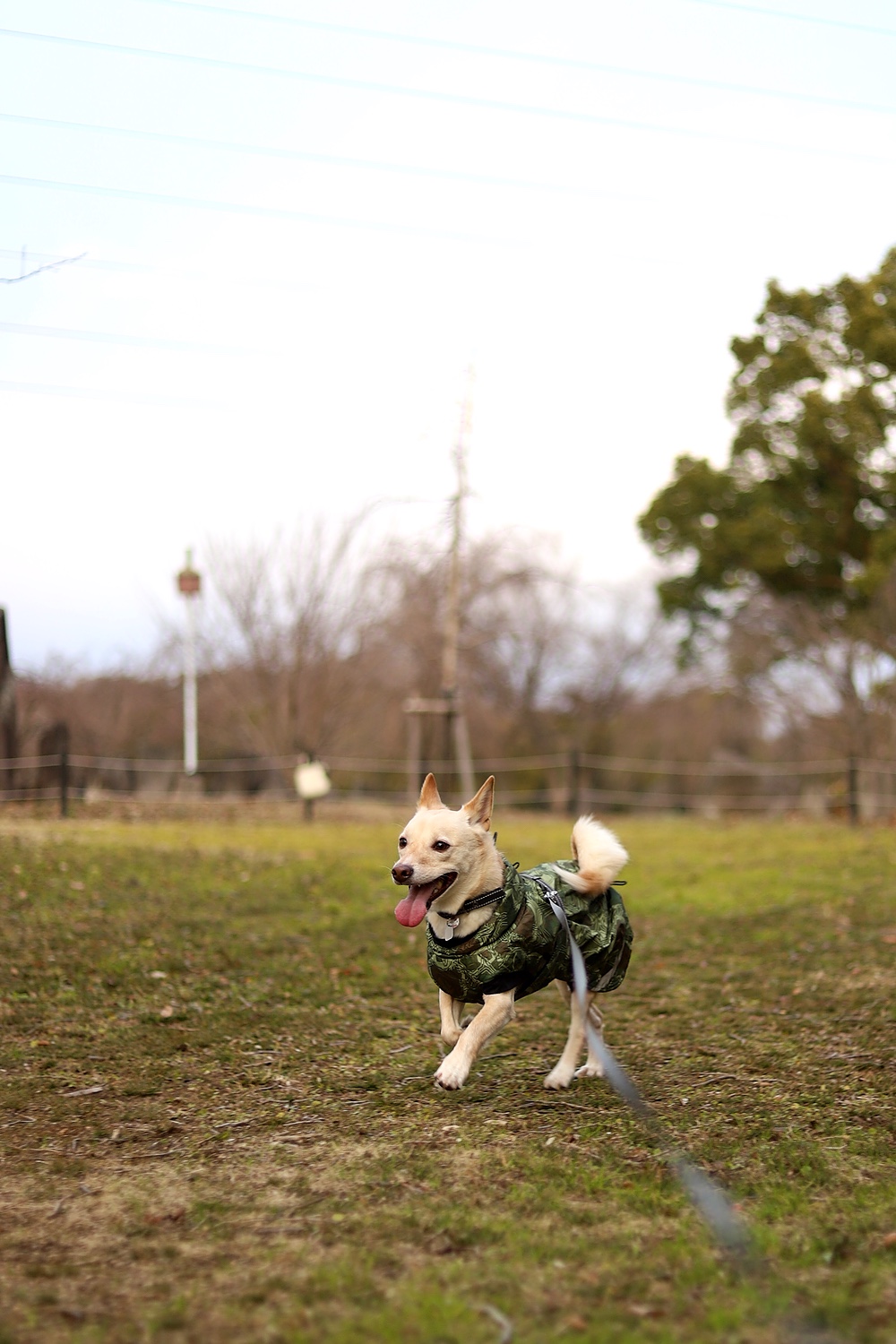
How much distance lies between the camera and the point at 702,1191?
3732mm

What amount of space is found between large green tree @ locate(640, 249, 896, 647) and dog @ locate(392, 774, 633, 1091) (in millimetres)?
18222

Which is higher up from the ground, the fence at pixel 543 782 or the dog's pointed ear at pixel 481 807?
the dog's pointed ear at pixel 481 807

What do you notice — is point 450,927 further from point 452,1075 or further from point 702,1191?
point 702,1191

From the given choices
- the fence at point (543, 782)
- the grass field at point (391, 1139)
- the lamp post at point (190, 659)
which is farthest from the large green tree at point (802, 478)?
the grass field at point (391, 1139)

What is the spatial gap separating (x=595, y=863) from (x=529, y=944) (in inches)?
21.8

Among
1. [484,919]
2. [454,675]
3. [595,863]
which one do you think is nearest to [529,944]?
[484,919]

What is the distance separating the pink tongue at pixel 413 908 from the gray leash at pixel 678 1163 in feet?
2.03

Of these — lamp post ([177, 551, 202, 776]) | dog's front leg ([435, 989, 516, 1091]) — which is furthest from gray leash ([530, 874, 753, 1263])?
lamp post ([177, 551, 202, 776])

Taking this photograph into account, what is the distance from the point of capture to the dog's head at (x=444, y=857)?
15.3 feet

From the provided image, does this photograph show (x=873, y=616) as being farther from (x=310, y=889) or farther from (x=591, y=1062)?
(x=591, y=1062)

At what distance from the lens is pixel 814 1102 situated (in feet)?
16.6

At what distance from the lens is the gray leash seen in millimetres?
3428

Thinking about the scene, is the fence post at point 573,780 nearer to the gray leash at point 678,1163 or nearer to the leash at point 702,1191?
the gray leash at point 678,1163

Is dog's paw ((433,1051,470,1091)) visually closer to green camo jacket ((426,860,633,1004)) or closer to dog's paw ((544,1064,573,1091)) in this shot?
green camo jacket ((426,860,633,1004))
